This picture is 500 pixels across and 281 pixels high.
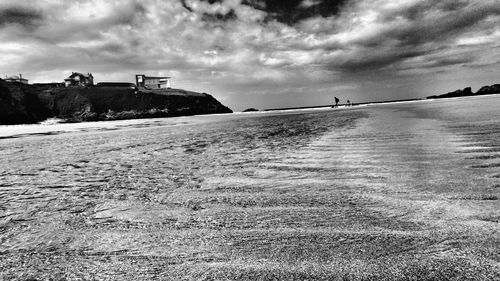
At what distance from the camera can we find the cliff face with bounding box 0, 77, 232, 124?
65.1 m

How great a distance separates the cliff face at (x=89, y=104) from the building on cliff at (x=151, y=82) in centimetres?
1602

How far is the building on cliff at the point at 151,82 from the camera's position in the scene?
11269 centimetres

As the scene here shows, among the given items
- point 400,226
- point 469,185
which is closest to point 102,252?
point 400,226

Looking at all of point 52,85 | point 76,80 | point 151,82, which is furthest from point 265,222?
point 151,82

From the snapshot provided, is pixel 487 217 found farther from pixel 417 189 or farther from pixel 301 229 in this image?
pixel 301 229

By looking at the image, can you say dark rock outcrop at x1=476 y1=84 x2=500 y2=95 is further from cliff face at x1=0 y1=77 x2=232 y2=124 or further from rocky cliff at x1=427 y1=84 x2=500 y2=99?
cliff face at x1=0 y1=77 x2=232 y2=124

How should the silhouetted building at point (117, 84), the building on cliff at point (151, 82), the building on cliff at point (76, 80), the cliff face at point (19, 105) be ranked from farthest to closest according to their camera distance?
the building on cliff at point (151, 82)
the silhouetted building at point (117, 84)
the building on cliff at point (76, 80)
the cliff face at point (19, 105)

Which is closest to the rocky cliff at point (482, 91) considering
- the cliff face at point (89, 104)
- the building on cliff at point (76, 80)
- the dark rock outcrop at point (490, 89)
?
the dark rock outcrop at point (490, 89)

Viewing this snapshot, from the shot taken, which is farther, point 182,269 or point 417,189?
point 417,189

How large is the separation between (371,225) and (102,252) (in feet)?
8.41

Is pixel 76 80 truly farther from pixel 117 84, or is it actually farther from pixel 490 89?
pixel 490 89

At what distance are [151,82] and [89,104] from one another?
1482 inches

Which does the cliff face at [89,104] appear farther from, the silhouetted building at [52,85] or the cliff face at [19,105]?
the silhouetted building at [52,85]

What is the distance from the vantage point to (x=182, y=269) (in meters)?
2.17
